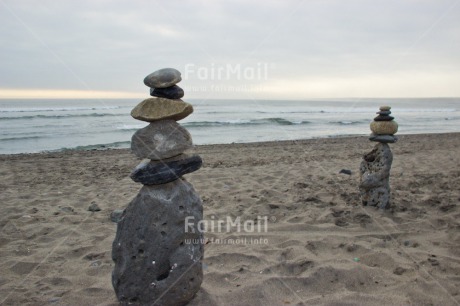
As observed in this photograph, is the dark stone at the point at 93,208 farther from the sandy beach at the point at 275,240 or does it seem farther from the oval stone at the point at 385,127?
the oval stone at the point at 385,127

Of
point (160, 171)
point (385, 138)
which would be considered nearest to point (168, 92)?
point (160, 171)

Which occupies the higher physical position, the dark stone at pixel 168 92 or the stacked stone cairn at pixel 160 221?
the dark stone at pixel 168 92

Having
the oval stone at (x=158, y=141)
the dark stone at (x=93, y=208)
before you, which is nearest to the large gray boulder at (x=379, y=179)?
the oval stone at (x=158, y=141)

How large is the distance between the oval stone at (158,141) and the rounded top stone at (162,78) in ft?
1.17

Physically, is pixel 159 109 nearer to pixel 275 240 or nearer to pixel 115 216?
pixel 275 240

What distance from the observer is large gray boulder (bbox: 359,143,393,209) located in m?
6.35

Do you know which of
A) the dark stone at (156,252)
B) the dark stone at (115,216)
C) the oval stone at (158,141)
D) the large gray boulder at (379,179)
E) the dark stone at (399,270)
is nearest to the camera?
the dark stone at (156,252)

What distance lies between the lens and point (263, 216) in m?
6.23

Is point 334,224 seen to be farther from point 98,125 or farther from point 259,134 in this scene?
point 98,125

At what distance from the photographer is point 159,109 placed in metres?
3.71

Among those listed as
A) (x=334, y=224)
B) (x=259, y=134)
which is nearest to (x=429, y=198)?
(x=334, y=224)

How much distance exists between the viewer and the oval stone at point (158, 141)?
3723 millimetres

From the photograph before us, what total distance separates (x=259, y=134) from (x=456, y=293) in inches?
799

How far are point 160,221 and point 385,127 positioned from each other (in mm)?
4209
